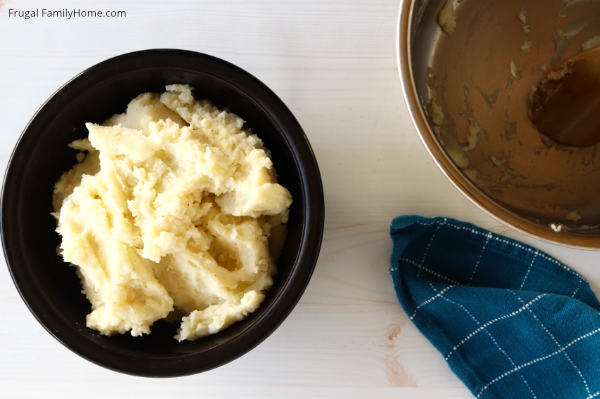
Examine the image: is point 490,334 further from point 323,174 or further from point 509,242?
point 323,174

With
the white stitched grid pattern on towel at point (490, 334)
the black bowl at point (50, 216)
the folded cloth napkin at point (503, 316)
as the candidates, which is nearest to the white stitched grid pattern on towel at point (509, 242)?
the folded cloth napkin at point (503, 316)

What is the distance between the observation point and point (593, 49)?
3.04 feet

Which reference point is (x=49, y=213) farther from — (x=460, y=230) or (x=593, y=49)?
(x=593, y=49)

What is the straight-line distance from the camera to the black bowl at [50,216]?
716 mm

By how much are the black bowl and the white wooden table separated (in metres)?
0.15

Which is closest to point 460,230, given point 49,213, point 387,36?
point 387,36

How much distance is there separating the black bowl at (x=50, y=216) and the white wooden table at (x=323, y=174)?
0.15 meters

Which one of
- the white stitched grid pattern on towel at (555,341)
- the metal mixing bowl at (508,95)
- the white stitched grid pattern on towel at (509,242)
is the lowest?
the white stitched grid pattern on towel at (555,341)

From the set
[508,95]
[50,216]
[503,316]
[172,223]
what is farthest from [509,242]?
[50,216]

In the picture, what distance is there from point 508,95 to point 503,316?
0.36 metres

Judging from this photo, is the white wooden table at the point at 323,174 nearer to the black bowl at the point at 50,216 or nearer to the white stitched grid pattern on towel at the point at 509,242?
the white stitched grid pattern on towel at the point at 509,242

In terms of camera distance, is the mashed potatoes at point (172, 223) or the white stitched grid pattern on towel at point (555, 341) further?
the white stitched grid pattern on towel at point (555, 341)

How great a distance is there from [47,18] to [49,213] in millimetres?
346

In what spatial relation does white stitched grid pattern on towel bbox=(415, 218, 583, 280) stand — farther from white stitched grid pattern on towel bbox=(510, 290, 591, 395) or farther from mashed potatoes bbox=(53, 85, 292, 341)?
mashed potatoes bbox=(53, 85, 292, 341)
